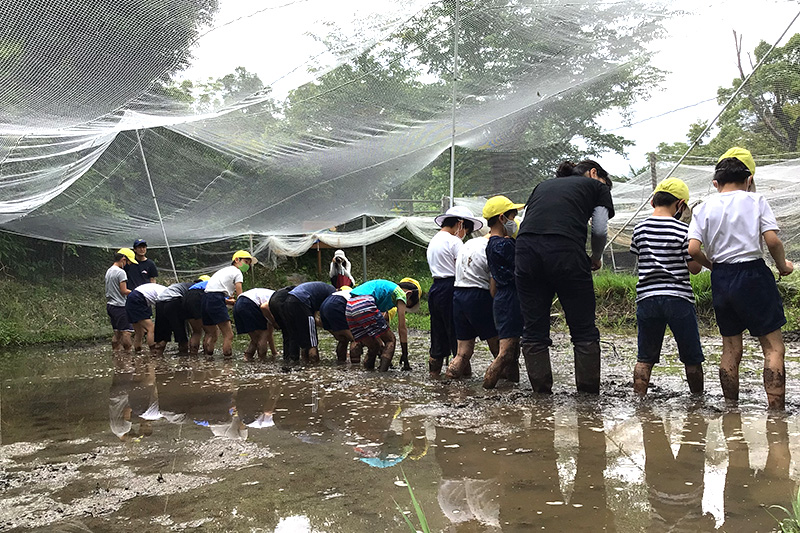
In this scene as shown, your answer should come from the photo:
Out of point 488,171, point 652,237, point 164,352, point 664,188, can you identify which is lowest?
point 164,352

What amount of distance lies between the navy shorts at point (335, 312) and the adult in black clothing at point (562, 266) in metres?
2.89

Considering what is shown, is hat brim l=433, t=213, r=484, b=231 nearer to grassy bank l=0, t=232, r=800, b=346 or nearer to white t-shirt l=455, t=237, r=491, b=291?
white t-shirt l=455, t=237, r=491, b=291

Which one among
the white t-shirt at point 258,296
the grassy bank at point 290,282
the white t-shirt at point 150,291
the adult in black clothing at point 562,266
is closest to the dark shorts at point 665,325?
the adult in black clothing at point 562,266

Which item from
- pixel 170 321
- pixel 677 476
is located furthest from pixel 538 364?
pixel 170 321

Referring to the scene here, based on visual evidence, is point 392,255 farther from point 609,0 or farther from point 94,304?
point 609,0

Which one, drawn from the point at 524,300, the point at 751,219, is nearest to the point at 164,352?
the point at 524,300

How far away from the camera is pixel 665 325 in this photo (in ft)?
14.4

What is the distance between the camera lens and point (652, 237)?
176 inches

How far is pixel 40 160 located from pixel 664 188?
661cm

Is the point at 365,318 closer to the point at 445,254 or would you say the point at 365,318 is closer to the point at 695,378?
the point at 445,254

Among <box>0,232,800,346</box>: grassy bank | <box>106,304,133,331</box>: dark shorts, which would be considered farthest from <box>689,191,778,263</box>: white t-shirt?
<box>106,304,133,331</box>: dark shorts

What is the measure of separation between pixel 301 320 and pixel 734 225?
483cm

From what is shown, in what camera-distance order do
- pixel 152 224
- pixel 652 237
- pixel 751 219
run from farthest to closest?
pixel 152 224
pixel 652 237
pixel 751 219

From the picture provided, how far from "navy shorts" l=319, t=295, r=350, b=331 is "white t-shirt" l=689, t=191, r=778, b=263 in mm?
4014
